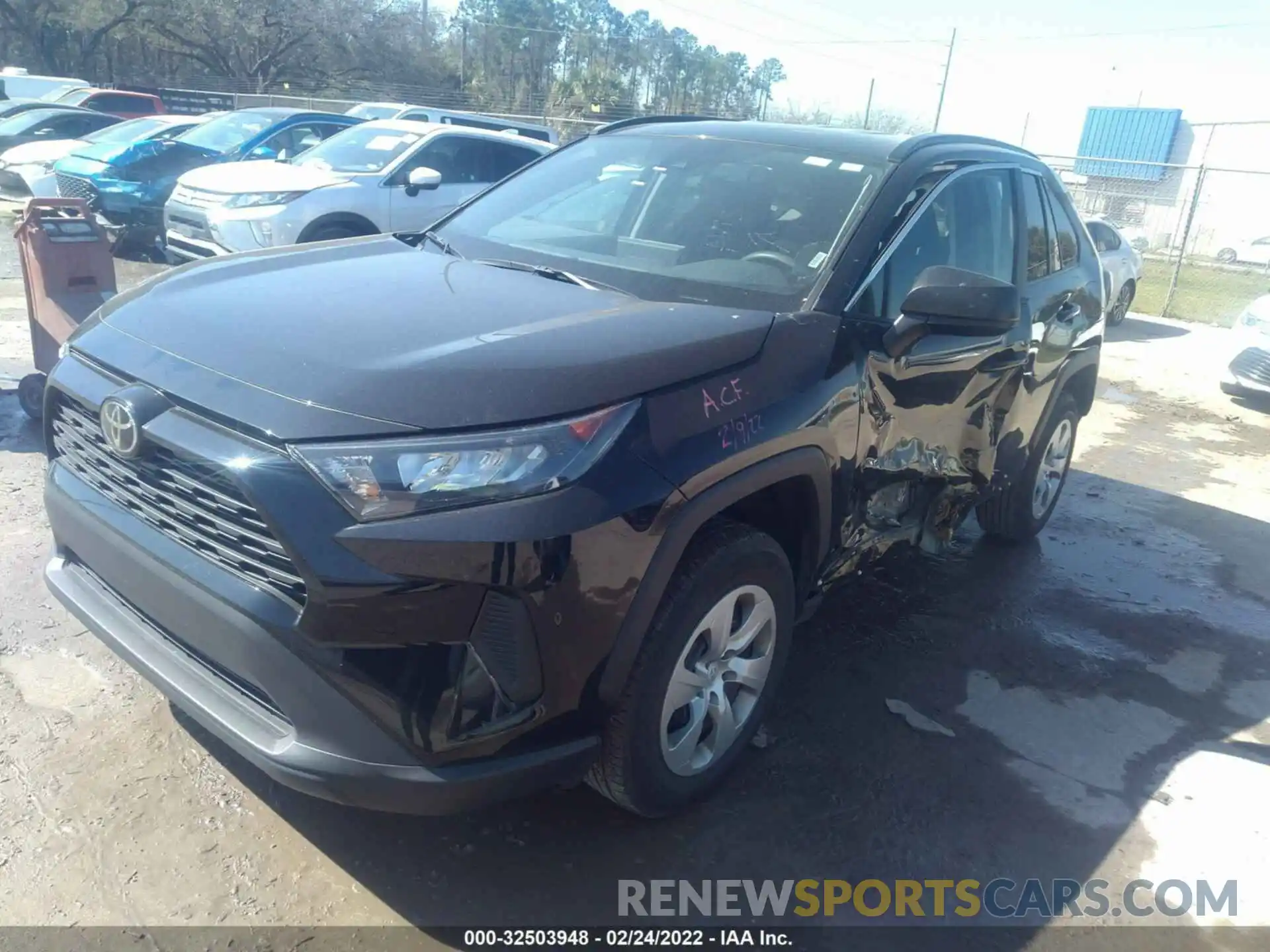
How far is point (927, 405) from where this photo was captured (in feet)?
11.4

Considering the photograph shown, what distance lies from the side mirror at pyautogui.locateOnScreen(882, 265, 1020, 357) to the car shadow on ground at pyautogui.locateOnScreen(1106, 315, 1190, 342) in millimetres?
10502

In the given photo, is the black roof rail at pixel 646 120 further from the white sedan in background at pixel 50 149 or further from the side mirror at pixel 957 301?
the white sedan in background at pixel 50 149

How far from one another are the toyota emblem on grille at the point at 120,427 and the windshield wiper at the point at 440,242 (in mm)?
1400

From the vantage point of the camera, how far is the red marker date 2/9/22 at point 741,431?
2533mm

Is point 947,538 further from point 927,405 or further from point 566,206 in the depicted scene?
point 566,206

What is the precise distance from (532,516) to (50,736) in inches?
75.8

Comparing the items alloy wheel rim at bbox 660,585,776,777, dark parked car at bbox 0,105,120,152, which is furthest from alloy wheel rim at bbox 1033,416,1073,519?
dark parked car at bbox 0,105,120,152

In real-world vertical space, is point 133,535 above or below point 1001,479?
above

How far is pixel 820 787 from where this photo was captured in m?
3.11

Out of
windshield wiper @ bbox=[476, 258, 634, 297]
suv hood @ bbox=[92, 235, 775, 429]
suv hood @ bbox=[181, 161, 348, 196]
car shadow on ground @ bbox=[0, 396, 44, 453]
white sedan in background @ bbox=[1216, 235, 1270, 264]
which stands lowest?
white sedan in background @ bbox=[1216, 235, 1270, 264]

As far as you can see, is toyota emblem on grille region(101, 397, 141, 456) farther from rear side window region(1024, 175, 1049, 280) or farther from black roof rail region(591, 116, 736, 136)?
rear side window region(1024, 175, 1049, 280)

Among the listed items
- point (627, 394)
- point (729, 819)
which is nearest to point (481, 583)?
point (627, 394)

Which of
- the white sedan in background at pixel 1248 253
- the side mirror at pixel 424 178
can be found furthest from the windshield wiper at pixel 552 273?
the white sedan in background at pixel 1248 253

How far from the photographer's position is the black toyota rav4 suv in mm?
2092
